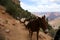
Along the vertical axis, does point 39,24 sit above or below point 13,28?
above

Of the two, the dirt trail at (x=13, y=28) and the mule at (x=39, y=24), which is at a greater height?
the mule at (x=39, y=24)

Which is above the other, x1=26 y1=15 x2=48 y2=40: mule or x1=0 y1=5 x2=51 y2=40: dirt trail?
x1=26 y1=15 x2=48 y2=40: mule

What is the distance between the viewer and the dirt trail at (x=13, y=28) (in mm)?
18555

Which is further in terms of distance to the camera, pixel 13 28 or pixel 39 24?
pixel 13 28

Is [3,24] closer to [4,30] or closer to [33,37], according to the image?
[4,30]

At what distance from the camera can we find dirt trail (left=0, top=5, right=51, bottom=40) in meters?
18.6

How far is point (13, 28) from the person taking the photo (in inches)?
783

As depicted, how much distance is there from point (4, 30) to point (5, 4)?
6193mm

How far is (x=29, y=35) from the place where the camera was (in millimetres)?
18875

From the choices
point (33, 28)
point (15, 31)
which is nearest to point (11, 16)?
point (15, 31)

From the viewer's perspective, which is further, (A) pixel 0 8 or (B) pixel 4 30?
(A) pixel 0 8

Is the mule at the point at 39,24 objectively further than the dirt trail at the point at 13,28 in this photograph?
No

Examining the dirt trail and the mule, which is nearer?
the mule

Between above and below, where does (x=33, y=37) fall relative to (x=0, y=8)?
below
